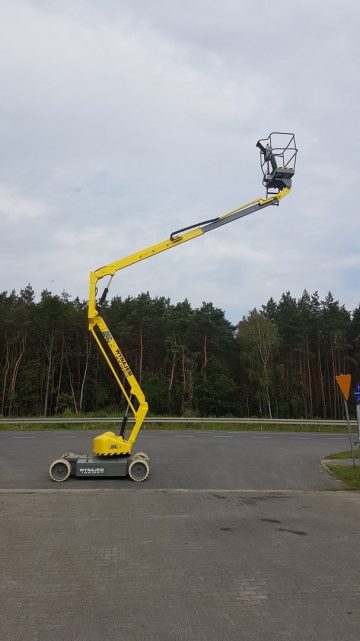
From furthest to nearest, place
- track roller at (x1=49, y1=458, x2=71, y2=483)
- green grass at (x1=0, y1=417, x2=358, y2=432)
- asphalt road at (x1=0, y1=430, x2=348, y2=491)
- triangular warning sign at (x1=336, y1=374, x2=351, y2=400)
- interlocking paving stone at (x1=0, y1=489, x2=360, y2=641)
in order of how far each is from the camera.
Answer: green grass at (x1=0, y1=417, x2=358, y2=432)
triangular warning sign at (x1=336, y1=374, x2=351, y2=400)
asphalt road at (x1=0, y1=430, x2=348, y2=491)
track roller at (x1=49, y1=458, x2=71, y2=483)
interlocking paving stone at (x1=0, y1=489, x2=360, y2=641)

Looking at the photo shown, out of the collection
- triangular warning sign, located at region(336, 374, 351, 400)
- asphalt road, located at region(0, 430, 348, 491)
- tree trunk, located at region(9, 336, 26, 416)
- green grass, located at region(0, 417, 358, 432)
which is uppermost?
tree trunk, located at region(9, 336, 26, 416)

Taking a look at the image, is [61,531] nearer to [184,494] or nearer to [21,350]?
[184,494]

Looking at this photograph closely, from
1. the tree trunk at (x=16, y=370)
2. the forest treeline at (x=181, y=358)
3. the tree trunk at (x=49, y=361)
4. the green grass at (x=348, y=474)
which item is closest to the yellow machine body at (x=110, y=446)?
the green grass at (x=348, y=474)

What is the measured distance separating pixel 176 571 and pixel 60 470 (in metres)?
6.71

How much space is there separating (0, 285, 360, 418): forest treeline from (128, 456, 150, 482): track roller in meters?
36.6

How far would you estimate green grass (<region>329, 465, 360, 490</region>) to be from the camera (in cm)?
1223

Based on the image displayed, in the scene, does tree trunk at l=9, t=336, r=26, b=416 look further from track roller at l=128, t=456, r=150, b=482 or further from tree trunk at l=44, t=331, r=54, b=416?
track roller at l=128, t=456, r=150, b=482

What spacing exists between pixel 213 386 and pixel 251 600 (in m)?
45.0

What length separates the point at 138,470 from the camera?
1220cm

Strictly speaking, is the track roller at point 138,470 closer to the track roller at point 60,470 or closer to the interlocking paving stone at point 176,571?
the track roller at point 60,470

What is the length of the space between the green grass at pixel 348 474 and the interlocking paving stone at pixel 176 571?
2.71 meters

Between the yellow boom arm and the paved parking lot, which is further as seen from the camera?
the yellow boom arm

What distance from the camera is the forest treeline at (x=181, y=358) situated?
172ft

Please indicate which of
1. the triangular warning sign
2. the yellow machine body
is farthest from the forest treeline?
the yellow machine body
